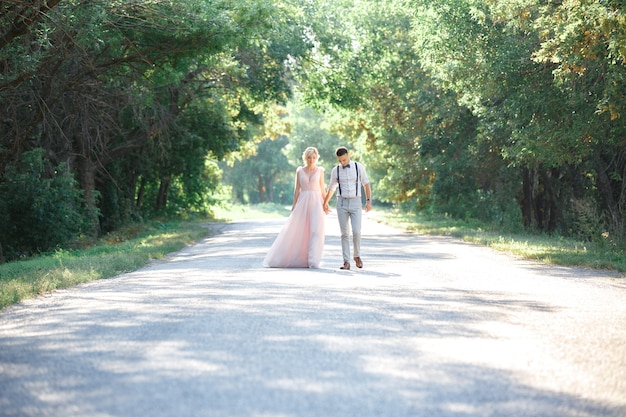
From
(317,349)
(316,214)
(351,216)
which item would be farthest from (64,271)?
(317,349)

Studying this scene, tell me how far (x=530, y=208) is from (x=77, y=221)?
1800cm

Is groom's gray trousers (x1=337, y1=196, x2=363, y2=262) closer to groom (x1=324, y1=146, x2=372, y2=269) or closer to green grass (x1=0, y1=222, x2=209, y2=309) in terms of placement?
groom (x1=324, y1=146, x2=372, y2=269)

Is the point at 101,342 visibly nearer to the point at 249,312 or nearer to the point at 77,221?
the point at 249,312

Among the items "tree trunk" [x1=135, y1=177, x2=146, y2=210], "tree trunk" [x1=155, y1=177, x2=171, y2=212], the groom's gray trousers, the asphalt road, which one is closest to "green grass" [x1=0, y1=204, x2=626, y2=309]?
the asphalt road

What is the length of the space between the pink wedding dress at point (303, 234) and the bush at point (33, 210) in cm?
1124

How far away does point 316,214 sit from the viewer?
16.5 m

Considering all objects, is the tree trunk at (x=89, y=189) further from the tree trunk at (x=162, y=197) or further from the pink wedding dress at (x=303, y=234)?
the tree trunk at (x=162, y=197)

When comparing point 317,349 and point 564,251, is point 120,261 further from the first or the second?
point 317,349

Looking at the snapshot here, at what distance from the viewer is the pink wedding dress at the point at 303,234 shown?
1606 centimetres

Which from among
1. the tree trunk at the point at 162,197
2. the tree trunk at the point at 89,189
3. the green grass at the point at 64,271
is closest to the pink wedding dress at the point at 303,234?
the green grass at the point at 64,271

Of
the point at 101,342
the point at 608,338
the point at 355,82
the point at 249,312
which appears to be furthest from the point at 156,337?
the point at 355,82

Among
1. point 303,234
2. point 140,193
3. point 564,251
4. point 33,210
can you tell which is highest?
point 140,193

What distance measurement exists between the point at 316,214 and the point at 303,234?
46cm

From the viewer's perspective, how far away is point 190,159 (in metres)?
40.7
